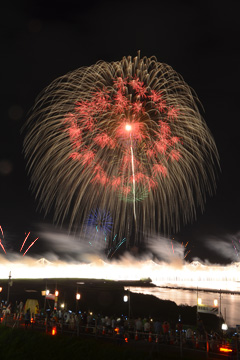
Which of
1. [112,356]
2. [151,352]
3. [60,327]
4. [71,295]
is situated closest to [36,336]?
[60,327]

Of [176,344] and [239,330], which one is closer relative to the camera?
[176,344]

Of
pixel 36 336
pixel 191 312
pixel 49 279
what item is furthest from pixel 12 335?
pixel 49 279

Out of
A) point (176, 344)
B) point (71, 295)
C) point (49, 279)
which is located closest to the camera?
point (176, 344)

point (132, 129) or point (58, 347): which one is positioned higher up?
point (132, 129)

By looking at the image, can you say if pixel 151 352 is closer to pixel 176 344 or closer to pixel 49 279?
pixel 176 344

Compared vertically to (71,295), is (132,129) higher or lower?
higher

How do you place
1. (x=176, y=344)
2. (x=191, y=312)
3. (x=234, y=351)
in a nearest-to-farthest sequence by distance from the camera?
1. (x=234, y=351)
2. (x=176, y=344)
3. (x=191, y=312)

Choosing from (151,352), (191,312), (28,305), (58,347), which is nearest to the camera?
(151,352)

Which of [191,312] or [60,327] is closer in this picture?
[60,327]

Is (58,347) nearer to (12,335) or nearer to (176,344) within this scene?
(12,335)

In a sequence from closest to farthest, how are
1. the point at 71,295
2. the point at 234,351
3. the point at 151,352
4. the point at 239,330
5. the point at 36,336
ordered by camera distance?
the point at 234,351
the point at 151,352
the point at 36,336
the point at 239,330
the point at 71,295
